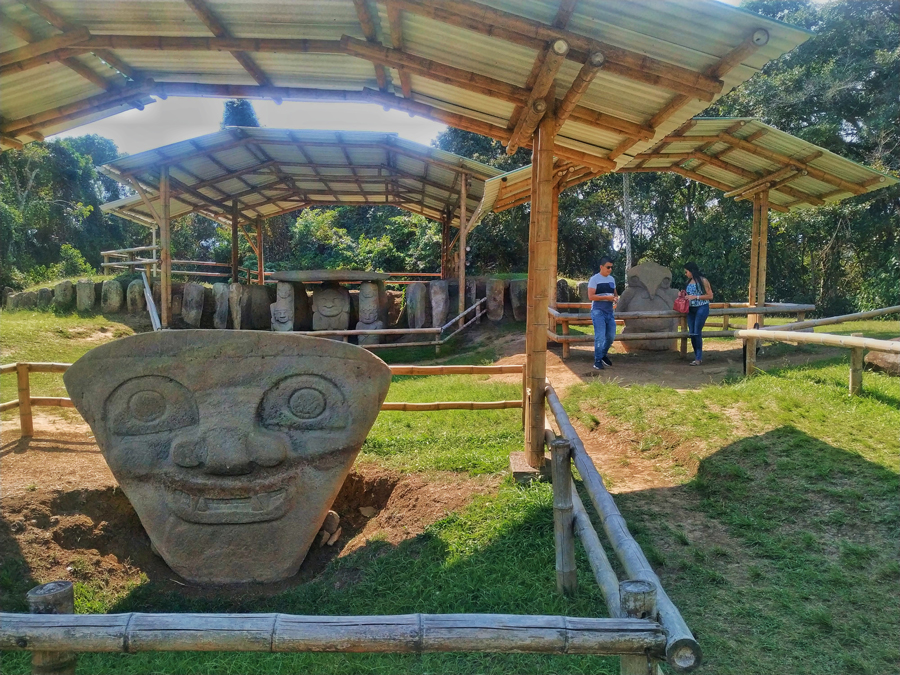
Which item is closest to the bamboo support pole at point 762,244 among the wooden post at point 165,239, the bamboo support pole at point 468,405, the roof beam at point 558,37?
the bamboo support pole at point 468,405

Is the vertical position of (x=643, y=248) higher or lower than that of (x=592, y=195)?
lower

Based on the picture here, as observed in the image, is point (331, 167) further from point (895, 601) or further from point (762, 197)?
point (895, 601)

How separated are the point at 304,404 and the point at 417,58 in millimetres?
2543

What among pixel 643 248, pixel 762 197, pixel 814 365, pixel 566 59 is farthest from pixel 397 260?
pixel 566 59

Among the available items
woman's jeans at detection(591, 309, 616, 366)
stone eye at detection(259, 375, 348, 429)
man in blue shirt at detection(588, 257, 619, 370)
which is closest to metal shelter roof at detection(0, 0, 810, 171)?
man in blue shirt at detection(588, 257, 619, 370)

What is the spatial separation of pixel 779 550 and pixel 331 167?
10926mm

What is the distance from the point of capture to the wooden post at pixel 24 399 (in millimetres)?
5800

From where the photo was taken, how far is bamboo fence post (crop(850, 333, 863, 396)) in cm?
519

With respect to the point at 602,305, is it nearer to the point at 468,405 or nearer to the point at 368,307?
the point at 468,405

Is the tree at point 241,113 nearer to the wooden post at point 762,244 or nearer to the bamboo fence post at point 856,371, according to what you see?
the wooden post at point 762,244

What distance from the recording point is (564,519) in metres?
3.12

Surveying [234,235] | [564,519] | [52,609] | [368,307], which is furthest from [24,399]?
[234,235]

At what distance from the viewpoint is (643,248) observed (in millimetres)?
21188

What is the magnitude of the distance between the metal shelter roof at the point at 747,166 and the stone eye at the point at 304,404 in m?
5.00
